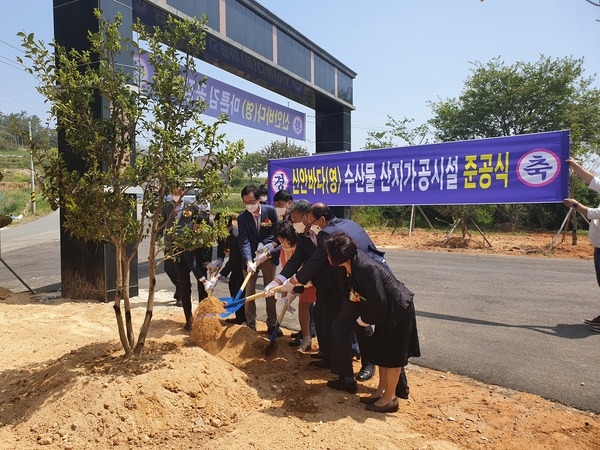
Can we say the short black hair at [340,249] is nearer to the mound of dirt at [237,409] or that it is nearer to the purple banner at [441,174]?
the mound of dirt at [237,409]

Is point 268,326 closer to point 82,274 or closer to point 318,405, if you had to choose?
point 318,405

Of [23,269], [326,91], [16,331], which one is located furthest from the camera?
[326,91]

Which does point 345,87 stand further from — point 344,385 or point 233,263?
point 344,385

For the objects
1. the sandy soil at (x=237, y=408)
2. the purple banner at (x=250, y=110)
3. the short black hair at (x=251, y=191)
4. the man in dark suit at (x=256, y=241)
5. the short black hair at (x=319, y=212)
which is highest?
the purple banner at (x=250, y=110)

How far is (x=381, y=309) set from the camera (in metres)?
3.11

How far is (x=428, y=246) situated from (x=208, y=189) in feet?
39.3

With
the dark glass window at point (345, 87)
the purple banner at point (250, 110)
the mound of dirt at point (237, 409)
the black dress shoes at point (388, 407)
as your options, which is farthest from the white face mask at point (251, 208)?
the dark glass window at point (345, 87)

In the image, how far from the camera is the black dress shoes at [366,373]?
12.5 feet

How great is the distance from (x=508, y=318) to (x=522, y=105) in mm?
24752

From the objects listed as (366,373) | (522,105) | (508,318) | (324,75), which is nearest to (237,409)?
(366,373)

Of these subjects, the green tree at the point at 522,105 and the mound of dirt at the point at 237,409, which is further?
the green tree at the point at 522,105

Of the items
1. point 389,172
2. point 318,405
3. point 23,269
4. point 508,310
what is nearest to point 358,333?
point 318,405

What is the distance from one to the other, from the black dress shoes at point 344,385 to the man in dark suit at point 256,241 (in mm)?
1631

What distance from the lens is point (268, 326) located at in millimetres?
5055
